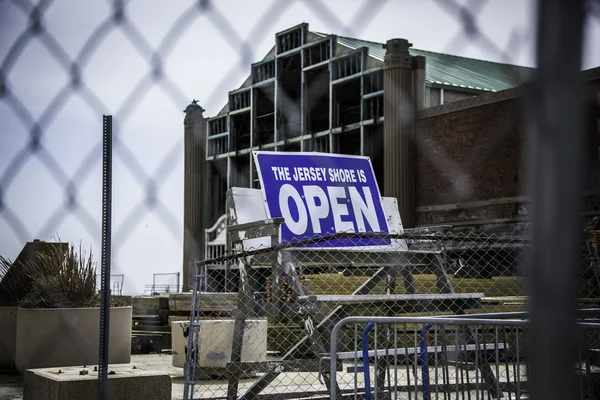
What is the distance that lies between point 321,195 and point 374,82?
739 inches

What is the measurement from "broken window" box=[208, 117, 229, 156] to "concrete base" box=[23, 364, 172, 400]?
3077 mm

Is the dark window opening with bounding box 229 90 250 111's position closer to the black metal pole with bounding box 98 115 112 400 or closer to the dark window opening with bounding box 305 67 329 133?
the black metal pole with bounding box 98 115 112 400

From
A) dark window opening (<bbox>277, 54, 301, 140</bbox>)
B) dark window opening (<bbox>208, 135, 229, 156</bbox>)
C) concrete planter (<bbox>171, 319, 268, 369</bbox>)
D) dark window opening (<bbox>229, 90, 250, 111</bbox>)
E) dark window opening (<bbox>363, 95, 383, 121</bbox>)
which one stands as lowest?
concrete planter (<bbox>171, 319, 268, 369</bbox>)

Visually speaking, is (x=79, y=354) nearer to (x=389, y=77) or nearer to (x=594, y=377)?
(x=594, y=377)

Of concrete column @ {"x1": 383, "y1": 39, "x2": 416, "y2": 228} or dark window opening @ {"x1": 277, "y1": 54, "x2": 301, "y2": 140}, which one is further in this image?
concrete column @ {"x1": 383, "y1": 39, "x2": 416, "y2": 228}

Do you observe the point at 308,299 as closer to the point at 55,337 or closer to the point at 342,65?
the point at 55,337

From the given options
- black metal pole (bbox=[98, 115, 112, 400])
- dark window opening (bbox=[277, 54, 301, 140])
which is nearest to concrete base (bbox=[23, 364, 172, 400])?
black metal pole (bbox=[98, 115, 112, 400])

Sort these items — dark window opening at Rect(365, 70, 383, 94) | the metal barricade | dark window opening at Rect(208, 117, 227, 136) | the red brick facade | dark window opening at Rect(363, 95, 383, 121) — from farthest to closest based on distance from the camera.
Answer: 1. dark window opening at Rect(363, 95, 383, 121)
2. dark window opening at Rect(365, 70, 383, 94)
3. the red brick facade
4. the metal barricade
5. dark window opening at Rect(208, 117, 227, 136)

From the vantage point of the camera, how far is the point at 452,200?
26547 mm

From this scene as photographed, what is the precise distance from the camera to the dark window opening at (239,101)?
5.63 ft

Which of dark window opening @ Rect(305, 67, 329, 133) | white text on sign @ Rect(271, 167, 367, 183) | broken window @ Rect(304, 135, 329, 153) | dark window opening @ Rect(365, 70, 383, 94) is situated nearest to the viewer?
dark window opening @ Rect(305, 67, 329, 133)

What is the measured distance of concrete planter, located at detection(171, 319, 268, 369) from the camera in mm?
8570

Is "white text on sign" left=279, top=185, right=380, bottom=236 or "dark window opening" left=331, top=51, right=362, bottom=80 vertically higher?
"dark window opening" left=331, top=51, right=362, bottom=80

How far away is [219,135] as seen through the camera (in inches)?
77.9
